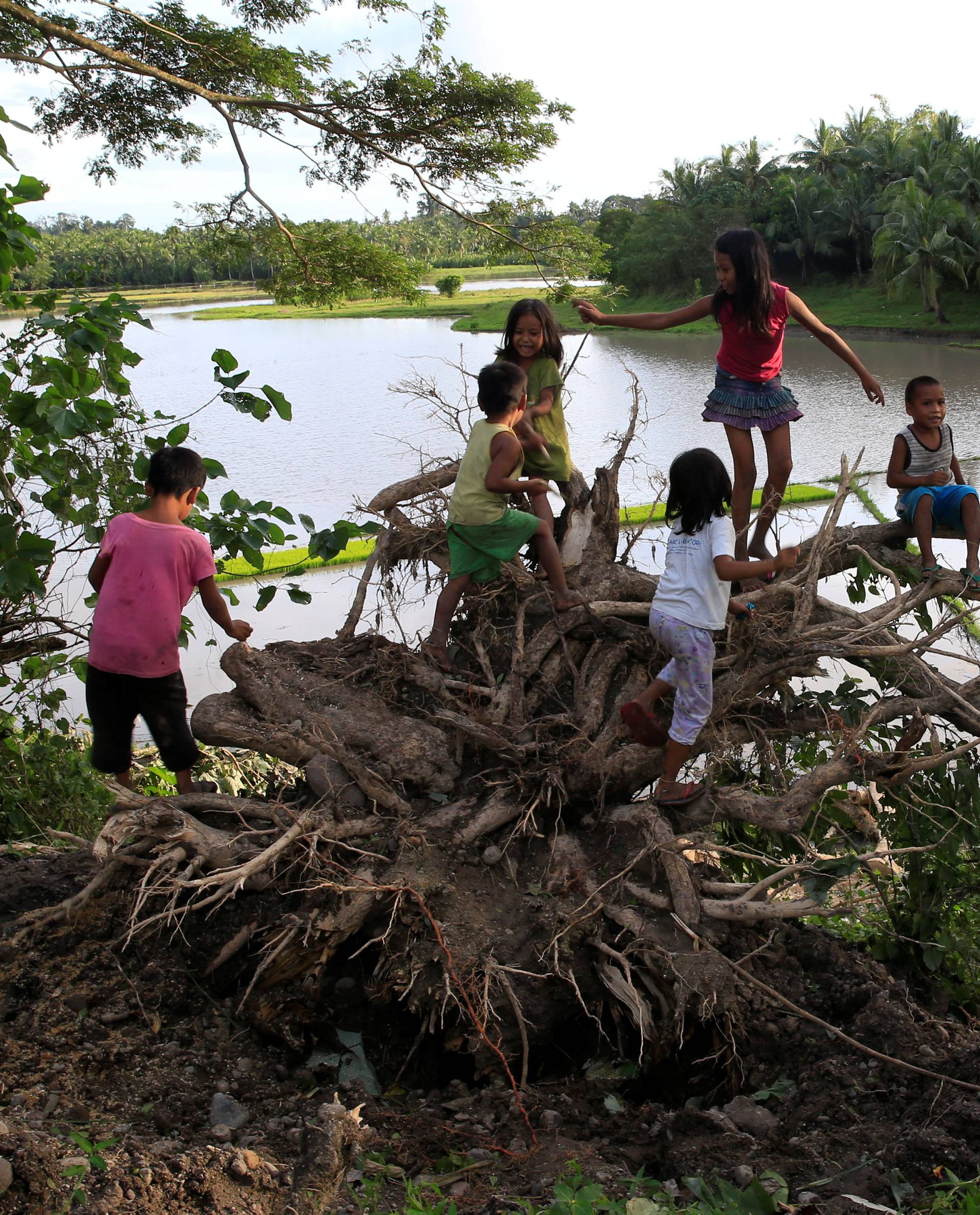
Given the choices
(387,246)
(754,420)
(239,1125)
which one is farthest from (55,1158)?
(387,246)

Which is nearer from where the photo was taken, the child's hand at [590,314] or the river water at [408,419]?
the child's hand at [590,314]

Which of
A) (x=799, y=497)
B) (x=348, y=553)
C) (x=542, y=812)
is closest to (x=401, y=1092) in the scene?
(x=542, y=812)

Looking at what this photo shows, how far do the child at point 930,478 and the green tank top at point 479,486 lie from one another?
1.65m

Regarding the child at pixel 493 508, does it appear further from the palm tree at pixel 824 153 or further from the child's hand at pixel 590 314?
the palm tree at pixel 824 153

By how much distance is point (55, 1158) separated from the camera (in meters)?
2.36

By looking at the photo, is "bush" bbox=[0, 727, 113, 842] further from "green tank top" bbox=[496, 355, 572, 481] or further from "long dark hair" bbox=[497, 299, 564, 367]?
"long dark hair" bbox=[497, 299, 564, 367]

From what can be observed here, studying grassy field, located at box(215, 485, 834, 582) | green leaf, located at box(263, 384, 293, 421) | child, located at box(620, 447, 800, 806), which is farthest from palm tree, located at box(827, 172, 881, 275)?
child, located at box(620, 447, 800, 806)

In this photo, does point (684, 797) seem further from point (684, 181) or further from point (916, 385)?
point (684, 181)

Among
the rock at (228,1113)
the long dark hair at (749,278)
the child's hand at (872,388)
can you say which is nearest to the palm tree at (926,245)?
the child's hand at (872,388)

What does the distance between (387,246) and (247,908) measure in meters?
7.18

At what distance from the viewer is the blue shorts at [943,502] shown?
13.8ft

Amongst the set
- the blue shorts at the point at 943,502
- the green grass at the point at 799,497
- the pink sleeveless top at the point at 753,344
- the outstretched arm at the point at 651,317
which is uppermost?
the outstretched arm at the point at 651,317

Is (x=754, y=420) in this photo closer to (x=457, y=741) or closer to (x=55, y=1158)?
(x=457, y=741)

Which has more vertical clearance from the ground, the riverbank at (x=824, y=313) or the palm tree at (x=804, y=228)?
the palm tree at (x=804, y=228)
